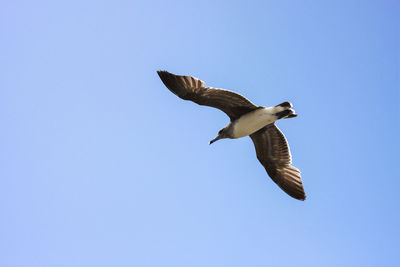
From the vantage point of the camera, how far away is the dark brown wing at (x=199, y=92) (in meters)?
11.1

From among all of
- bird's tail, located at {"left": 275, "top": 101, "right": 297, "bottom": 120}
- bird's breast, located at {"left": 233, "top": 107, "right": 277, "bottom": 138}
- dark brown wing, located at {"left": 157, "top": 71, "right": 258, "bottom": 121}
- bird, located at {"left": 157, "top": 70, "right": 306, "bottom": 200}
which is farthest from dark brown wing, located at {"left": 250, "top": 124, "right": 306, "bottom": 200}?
dark brown wing, located at {"left": 157, "top": 71, "right": 258, "bottom": 121}

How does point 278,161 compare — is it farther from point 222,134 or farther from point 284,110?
point 284,110

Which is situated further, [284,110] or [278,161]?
[278,161]

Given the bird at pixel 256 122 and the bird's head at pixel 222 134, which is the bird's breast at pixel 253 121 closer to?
the bird at pixel 256 122

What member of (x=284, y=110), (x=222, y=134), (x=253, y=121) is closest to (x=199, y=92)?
(x=253, y=121)

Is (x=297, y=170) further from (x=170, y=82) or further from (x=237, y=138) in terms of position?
(x=170, y=82)

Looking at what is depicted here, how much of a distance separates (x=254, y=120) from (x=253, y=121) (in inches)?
1.3

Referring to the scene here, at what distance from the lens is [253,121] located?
38.1 ft

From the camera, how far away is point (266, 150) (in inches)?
502

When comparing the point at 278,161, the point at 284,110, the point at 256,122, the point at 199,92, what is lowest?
the point at 278,161

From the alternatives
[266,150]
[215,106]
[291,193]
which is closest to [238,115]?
[215,106]

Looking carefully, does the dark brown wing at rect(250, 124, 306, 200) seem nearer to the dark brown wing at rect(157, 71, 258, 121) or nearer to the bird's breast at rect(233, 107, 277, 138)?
the bird's breast at rect(233, 107, 277, 138)

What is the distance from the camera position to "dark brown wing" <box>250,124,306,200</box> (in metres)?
12.5

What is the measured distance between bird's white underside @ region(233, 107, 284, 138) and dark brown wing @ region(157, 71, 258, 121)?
19cm
